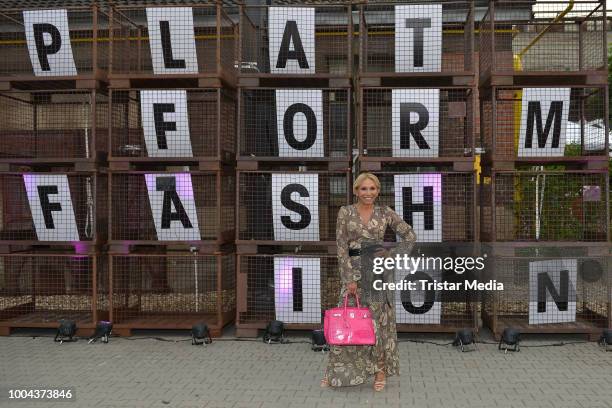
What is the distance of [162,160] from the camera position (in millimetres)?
8211

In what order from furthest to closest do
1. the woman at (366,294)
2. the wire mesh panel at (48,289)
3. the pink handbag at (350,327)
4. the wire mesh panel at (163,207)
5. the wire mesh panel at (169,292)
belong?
the wire mesh panel at (48,289)
the wire mesh panel at (169,292)
the wire mesh panel at (163,207)
the woman at (366,294)
the pink handbag at (350,327)

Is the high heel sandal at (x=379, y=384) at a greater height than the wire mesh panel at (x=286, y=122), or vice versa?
the wire mesh panel at (x=286, y=122)

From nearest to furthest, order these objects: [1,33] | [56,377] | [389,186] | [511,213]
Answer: [56,377] → [389,186] → [511,213] → [1,33]

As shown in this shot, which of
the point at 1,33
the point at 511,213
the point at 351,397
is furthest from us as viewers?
the point at 1,33

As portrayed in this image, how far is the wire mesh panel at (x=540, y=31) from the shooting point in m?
→ 8.20

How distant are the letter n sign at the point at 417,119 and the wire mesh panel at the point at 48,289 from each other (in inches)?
186

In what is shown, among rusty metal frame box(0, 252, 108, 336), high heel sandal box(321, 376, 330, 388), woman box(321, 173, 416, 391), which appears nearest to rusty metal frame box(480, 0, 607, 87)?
woman box(321, 173, 416, 391)

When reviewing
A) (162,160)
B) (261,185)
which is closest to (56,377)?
(162,160)

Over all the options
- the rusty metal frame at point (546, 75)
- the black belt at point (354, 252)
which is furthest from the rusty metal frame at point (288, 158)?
the black belt at point (354, 252)

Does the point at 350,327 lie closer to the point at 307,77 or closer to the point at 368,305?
the point at 368,305

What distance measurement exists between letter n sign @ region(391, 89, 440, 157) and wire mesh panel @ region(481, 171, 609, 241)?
98 centimetres

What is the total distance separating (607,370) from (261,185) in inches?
200

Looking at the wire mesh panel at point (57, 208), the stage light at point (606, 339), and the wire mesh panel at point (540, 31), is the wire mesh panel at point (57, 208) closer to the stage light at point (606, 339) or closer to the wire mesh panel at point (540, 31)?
the wire mesh panel at point (540, 31)

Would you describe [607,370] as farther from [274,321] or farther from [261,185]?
[261,185]
